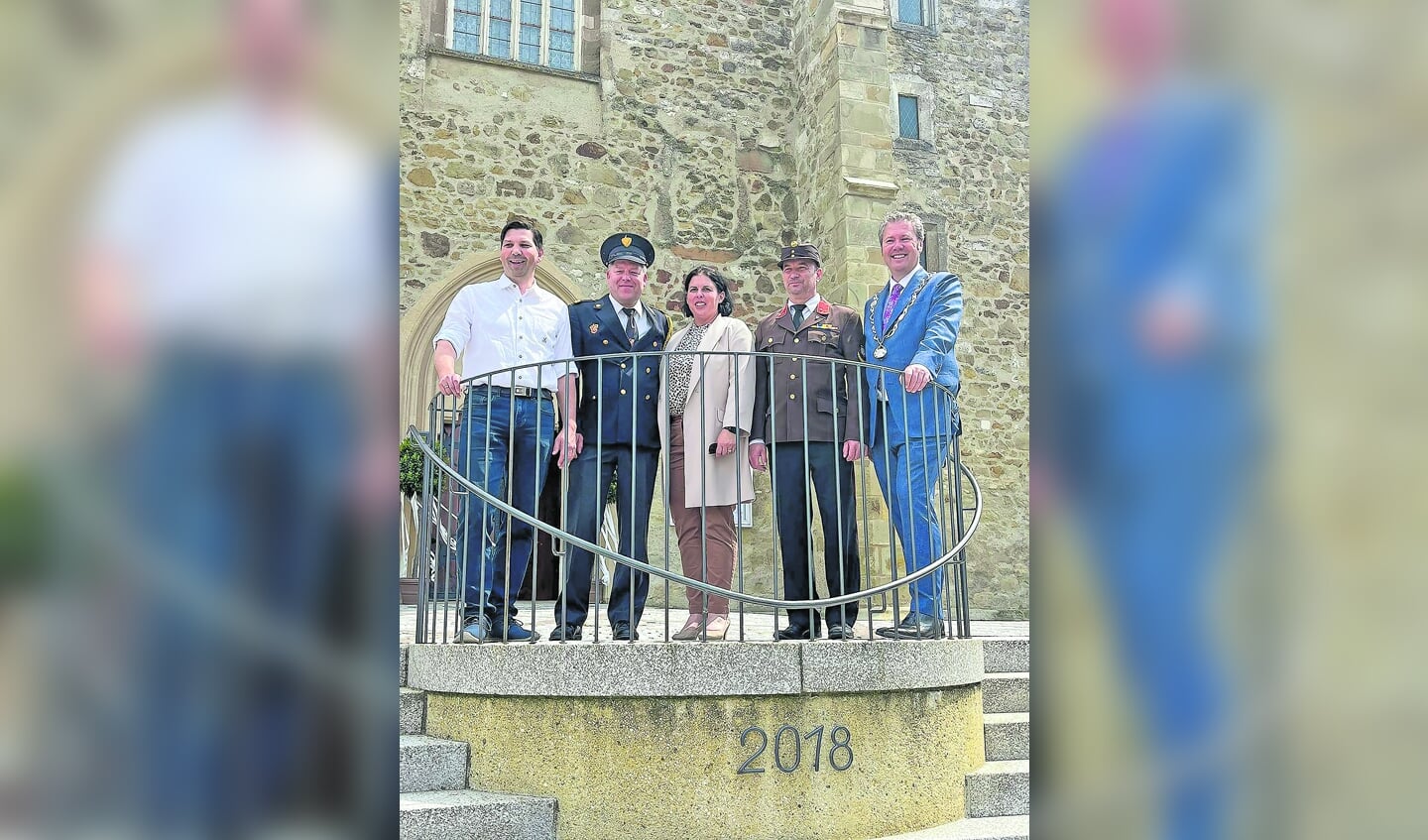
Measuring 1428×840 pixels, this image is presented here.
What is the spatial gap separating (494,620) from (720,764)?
1585mm

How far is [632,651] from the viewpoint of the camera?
3.70 metres

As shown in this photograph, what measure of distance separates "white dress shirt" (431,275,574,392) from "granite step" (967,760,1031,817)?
91.2 inches

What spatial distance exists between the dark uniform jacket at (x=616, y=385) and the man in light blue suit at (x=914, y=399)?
0.97m

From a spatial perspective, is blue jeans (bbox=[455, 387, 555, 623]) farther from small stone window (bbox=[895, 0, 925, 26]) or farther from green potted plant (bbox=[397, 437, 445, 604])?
small stone window (bbox=[895, 0, 925, 26])

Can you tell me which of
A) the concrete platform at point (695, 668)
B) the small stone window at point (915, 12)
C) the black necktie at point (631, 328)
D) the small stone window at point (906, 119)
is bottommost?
the concrete platform at point (695, 668)

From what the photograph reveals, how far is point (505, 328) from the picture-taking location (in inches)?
187

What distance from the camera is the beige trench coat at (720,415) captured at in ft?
14.8

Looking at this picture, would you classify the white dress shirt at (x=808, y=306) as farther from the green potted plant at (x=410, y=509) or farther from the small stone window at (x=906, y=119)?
the small stone window at (x=906, y=119)

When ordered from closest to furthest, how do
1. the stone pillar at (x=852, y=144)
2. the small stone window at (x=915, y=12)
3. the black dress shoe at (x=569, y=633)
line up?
the black dress shoe at (x=569, y=633) < the stone pillar at (x=852, y=144) < the small stone window at (x=915, y=12)

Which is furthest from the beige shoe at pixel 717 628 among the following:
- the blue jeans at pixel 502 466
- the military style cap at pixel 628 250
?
the military style cap at pixel 628 250

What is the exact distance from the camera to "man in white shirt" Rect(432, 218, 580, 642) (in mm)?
4406

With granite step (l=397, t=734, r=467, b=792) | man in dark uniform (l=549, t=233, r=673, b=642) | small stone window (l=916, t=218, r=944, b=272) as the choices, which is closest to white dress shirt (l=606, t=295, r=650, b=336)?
man in dark uniform (l=549, t=233, r=673, b=642)
